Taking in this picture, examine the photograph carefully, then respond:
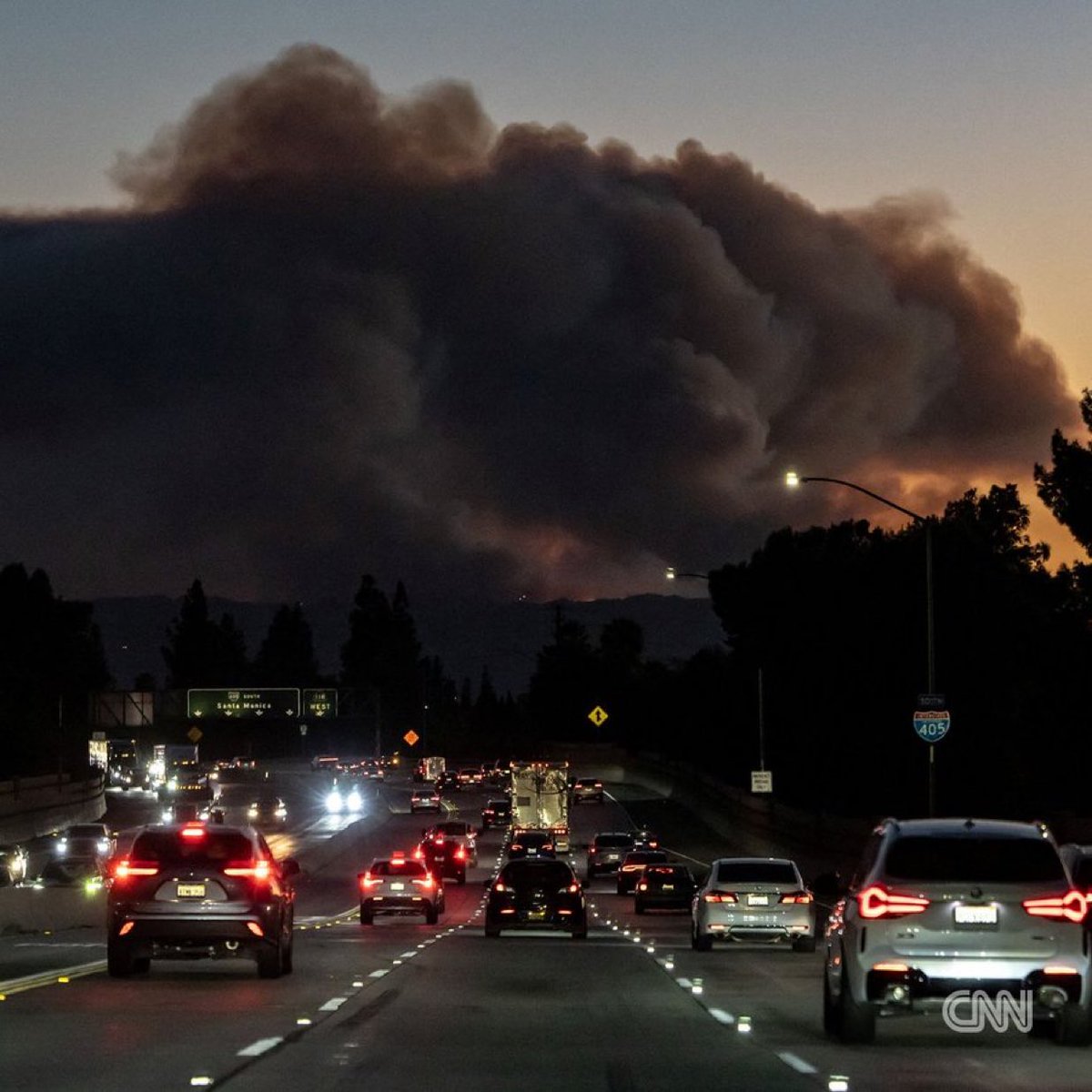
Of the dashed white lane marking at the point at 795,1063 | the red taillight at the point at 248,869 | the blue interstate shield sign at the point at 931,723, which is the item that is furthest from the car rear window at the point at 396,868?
the dashed white lane marking at the point at 795,1063

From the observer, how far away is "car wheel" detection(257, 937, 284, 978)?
27.3 meters

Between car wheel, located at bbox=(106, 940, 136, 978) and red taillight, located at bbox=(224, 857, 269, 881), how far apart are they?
1467 mm

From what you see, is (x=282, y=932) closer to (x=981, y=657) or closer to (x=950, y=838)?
(x=950, y=838)

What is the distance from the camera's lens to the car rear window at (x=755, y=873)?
37062 mm

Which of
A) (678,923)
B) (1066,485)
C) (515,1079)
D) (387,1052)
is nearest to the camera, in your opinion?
(515,1079)

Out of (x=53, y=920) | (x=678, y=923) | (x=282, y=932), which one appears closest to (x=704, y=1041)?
(x=282, y=932)

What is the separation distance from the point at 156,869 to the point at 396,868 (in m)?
22.7

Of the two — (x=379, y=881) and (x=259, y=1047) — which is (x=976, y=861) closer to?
(x=259, y=1047)

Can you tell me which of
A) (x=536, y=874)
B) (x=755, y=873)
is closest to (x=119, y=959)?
(x=755, y=873)

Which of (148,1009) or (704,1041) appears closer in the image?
(704,1041)

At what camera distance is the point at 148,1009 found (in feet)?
73.0

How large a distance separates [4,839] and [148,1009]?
78580mm

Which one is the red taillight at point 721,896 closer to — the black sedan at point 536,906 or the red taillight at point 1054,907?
the black sedan at point 536,906

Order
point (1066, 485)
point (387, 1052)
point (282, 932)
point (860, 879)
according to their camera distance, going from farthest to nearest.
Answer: point (1066, 485)
point (282, 932)
point (860, 879)
point (387, 1052)
